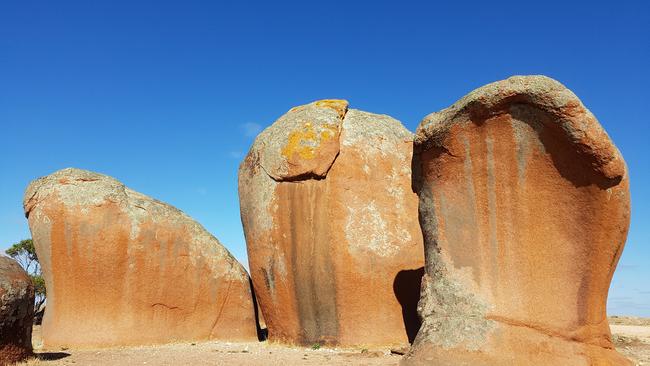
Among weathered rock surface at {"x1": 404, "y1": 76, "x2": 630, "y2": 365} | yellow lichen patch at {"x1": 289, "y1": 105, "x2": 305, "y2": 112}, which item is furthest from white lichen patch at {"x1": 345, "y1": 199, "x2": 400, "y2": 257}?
weathered rock surface at {"x1": 404, "y1": 76, "x2": 630, "y2": 365}

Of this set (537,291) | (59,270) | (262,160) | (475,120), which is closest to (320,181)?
(262,160)

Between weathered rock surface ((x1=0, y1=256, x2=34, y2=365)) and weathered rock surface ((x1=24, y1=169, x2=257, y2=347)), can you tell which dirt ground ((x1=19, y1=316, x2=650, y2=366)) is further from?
weathered rock surface ((x1=24, y1=169, x2=257, y2=347))

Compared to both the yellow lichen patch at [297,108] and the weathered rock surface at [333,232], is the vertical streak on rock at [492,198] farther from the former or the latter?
the yellow lichen patch at [297,108]

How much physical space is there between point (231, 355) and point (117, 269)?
10.2ft

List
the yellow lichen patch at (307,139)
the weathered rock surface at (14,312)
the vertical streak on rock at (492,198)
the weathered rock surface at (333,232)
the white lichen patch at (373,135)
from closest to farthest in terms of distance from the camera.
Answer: the vertical streak on rock at (492,198), the weathered rock surface at (14,312), the weathered rock surface at (333,232), the yellow lichen patch at (307,139), the white lichen patch at (373,135)

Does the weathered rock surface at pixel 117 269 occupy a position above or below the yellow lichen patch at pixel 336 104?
below

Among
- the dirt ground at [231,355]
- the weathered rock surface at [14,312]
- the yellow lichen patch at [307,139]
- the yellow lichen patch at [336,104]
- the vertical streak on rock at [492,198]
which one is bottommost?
the dirt ground at [231,355]

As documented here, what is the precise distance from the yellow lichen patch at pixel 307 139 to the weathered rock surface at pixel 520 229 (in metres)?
3.37

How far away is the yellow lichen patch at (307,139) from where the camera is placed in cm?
995

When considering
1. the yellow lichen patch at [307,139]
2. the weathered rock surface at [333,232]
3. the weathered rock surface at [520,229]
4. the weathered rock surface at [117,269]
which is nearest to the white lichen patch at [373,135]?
the weathered rock surface at [333,232]

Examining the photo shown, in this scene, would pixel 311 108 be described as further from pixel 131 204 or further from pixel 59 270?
pixel 59 270

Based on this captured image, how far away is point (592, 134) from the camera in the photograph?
577 cm

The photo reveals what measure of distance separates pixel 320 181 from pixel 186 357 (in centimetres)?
365

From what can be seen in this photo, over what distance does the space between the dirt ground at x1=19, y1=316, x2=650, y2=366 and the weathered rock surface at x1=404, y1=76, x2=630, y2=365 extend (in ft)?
6.22
